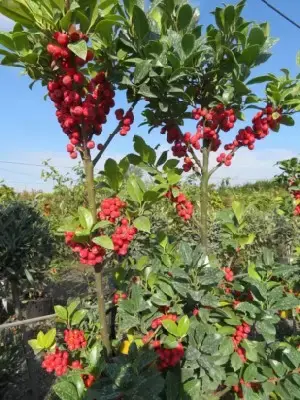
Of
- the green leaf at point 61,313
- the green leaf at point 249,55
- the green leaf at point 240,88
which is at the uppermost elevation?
the green leaf at point 249,55

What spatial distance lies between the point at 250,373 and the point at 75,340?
2.37ft

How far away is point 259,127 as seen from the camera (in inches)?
70.7

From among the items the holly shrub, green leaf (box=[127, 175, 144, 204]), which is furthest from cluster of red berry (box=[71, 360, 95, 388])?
the holly shrub

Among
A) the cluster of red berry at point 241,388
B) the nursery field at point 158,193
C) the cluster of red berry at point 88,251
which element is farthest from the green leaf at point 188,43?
the cluster of red berry at point 241,388

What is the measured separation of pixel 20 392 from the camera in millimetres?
3412

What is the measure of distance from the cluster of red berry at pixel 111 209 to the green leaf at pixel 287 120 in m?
0.96

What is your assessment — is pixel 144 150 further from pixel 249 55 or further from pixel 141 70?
pixel 249 55

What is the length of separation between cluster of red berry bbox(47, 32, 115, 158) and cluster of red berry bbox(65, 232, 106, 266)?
0.33 metres

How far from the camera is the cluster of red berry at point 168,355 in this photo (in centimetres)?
141

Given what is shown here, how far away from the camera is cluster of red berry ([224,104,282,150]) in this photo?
5.82ft

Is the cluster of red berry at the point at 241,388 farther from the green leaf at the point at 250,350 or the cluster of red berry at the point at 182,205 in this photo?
the cluster of red berry at the point at 182,205

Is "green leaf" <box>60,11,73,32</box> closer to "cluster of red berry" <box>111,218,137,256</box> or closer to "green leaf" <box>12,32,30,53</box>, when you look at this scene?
"green leaf" <box>12,32,30,53</box>

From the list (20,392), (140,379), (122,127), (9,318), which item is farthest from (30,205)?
(140,379)

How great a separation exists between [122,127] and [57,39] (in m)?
0.41
